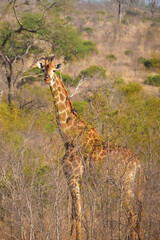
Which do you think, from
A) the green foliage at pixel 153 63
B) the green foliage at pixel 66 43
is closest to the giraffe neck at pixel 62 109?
the green foliage at pixel 66 43

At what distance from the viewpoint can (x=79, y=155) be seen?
198 inches

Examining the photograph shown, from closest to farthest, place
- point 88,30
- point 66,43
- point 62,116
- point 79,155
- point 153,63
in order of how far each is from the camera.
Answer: point 79,155
point 62,116
point 66,43
point 153,63
point 88,30

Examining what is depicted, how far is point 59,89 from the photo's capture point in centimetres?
556

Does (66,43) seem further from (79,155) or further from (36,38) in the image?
(79,155)

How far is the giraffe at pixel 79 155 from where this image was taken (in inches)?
186

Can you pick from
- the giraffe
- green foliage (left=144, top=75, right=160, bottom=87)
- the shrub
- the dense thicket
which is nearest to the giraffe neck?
the giraffe

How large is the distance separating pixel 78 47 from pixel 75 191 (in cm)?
1339

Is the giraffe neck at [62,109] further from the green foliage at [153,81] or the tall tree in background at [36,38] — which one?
the green foliage at [153,81]

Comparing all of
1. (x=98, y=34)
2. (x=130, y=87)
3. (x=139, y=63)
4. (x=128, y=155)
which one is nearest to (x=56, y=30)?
(x=130, y=87)

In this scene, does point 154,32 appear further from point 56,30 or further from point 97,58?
point 56,30

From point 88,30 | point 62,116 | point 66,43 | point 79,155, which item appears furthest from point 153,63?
point 79,155

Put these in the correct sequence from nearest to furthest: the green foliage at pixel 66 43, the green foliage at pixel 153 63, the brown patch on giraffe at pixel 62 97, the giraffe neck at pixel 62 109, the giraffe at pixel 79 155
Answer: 1. the giraffe at pixel 79 155
2. the giraffe neck at pixel 62 109
3. the brown patch on giraffe at pixel 62 97
4. the green foliage at pixel 66 43
5. the green foliage at pixel 153 63

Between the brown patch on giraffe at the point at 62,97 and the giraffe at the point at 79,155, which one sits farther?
the brown patch on giraffe at the point at 62,97

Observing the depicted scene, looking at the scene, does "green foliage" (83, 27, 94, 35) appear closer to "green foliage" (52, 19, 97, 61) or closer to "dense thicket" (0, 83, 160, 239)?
"green foliage" (52, 19, 97, 61)
